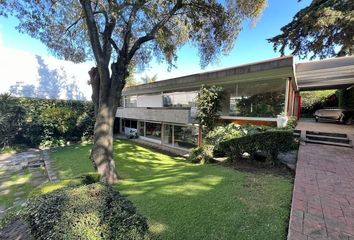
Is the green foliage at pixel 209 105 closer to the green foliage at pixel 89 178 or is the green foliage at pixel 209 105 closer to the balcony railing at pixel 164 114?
the balcony railing at pixel 164 114

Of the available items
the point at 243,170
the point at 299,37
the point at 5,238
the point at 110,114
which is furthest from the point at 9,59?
the point at 299,37

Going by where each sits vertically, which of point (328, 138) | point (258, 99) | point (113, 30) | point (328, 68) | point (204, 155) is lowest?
point (204, 155)

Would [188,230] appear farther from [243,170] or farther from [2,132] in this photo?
[2,132]

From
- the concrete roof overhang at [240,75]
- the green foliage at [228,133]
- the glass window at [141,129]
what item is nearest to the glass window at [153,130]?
the glass window at [141,129]

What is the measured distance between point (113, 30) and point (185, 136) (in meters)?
7.98

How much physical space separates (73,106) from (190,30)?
14055 millimetres

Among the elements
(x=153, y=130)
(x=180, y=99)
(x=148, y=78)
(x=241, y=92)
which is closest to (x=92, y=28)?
(x=241, y=92)

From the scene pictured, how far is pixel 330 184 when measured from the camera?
489cm

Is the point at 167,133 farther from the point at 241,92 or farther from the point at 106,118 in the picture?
the point at 106,118

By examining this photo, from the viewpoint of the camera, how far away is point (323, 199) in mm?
4141

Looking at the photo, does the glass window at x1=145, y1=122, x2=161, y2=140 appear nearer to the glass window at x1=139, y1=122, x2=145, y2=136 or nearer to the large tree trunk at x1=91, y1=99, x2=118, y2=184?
the glass window at x1=139, y1=122, x2=145, y2=136

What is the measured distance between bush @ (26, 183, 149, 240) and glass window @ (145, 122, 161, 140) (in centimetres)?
1454

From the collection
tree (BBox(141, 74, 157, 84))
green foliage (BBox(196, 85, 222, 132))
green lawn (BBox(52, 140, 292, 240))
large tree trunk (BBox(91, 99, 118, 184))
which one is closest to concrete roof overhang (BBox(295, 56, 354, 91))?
green foliage (BBox(196, 85, 222, 132))

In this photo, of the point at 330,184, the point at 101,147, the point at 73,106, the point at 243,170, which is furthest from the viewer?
the point at 73,106
